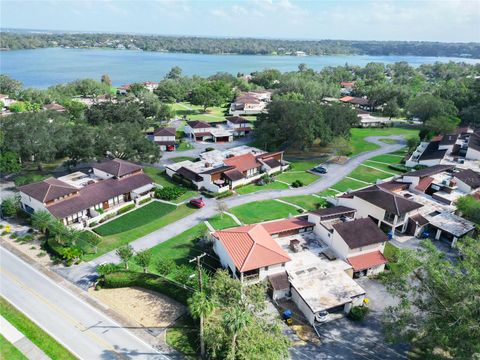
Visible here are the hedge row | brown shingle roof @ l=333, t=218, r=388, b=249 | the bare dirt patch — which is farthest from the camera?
brown shingle roof @ l=333, t=218, r=388, b=249

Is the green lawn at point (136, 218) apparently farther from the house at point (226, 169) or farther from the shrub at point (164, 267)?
the shrub at point (164, 267)

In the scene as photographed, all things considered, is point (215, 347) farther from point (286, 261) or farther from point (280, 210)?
point (280, 210)

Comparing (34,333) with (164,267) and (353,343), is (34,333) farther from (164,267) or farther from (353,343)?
(353,343)

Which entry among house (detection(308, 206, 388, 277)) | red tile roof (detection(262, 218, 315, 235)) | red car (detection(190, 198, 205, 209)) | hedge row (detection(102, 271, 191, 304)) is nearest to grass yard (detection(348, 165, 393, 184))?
red tile roof (detection(262, 218, 315, 235))

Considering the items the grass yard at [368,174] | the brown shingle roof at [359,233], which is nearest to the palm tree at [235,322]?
the brown shingle roof at [359,233]

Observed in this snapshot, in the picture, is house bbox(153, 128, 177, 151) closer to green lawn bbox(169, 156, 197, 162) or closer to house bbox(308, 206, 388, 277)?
green lawn bbox(169, 156, 197, 162)

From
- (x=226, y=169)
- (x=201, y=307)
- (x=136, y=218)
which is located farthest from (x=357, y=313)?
(x=226, y=169)

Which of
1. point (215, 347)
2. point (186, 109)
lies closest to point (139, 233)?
point (215, 347)
